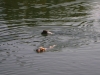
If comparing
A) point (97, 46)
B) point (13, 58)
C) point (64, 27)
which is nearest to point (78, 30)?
point (64, 27)

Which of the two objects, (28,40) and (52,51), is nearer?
(52,51)

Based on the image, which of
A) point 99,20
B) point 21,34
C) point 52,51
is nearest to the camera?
point 52,51

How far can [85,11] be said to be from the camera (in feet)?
117

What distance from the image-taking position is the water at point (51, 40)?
1830 centimetres

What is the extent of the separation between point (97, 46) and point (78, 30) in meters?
4.47

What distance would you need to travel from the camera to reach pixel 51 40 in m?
23.6

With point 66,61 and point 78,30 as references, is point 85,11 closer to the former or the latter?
point 78,30

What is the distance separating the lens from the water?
60.0 ft

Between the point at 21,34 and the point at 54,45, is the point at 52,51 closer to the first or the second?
the point at 54,45

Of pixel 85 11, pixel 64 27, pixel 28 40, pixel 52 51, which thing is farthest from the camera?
pixel 85 11

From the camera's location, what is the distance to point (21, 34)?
25359mm

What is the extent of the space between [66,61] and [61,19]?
1264 cm

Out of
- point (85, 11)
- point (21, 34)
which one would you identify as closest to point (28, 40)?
point (21, 34)

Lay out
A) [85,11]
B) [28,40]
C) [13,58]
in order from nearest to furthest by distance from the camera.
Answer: [13,58] → [28,40] → [85,11]
